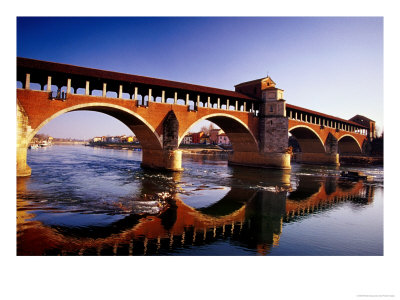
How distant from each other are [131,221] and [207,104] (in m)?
21.6

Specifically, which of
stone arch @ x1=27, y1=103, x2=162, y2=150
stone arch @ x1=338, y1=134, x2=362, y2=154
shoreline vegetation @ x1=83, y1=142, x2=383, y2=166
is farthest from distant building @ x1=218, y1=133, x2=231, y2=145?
stone arch @ x1=27, y1=103, x2=162, y2=150

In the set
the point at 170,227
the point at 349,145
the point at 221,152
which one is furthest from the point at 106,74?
the point at 221,152

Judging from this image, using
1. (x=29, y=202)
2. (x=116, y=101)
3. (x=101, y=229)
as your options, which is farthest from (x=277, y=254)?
(x=116, y=101)

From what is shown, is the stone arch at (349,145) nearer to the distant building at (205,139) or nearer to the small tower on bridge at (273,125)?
the small tower on bridge at (273,125)

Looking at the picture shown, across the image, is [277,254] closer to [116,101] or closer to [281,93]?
[116,101]

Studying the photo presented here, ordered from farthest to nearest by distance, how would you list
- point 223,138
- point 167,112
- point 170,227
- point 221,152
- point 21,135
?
1. point 223,138
2. point 221,152
3. point 167,112
4. point 21,135
5. point 170,227

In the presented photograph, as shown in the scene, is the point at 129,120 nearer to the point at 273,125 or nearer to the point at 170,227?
the point at 170,227

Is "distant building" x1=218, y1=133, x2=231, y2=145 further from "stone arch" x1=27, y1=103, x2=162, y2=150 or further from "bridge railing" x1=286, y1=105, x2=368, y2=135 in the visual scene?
"stone arch" x1=27, y1=103, x2=162, y2=150

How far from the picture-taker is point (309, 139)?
48250mm

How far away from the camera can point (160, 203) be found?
13328 millimetres

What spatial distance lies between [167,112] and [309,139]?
32798 millimetres

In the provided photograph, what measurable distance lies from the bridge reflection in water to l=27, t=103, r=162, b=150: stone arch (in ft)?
21.5

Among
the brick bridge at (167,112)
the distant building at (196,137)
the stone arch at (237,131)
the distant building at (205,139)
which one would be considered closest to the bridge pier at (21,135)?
the brick bridge at (167,112)

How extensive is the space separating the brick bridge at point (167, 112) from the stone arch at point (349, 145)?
1361cm
